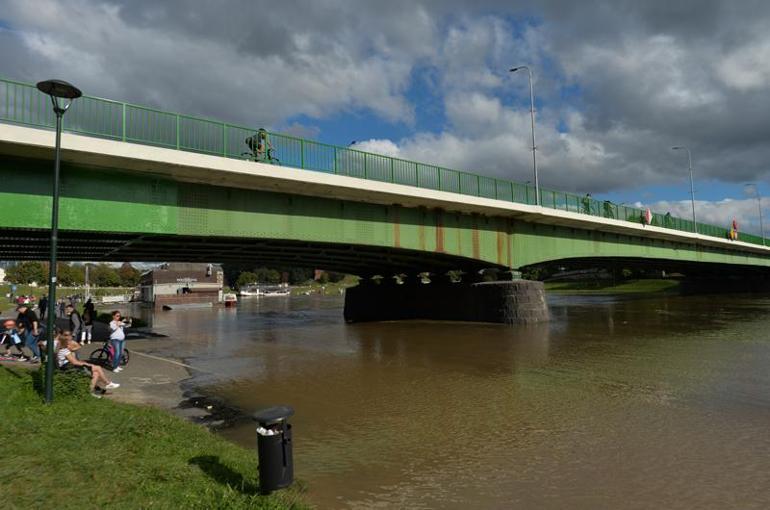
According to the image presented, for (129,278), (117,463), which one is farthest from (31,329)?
(129,278)

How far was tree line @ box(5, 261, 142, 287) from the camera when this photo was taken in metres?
103

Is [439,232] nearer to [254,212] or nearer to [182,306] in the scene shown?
[254,212]

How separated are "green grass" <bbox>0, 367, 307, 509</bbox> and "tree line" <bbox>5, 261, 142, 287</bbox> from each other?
3255 inches

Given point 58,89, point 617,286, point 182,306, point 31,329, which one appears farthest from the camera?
point 617,286

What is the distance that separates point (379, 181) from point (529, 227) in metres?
12.1

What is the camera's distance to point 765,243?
5641 cm

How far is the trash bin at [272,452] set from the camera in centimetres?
474

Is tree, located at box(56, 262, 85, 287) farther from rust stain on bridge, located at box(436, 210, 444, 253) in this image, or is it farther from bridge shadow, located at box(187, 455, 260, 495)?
bridge shadow, located at box(187, 455, 260, 495)

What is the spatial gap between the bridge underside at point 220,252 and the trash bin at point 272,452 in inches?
491

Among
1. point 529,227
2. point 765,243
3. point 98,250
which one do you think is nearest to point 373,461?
point 98,250

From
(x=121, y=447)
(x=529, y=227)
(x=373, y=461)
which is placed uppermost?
(x=529, y=227)

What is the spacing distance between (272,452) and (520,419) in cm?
504

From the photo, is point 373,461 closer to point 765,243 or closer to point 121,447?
point 121,447

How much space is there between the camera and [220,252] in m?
23.3
